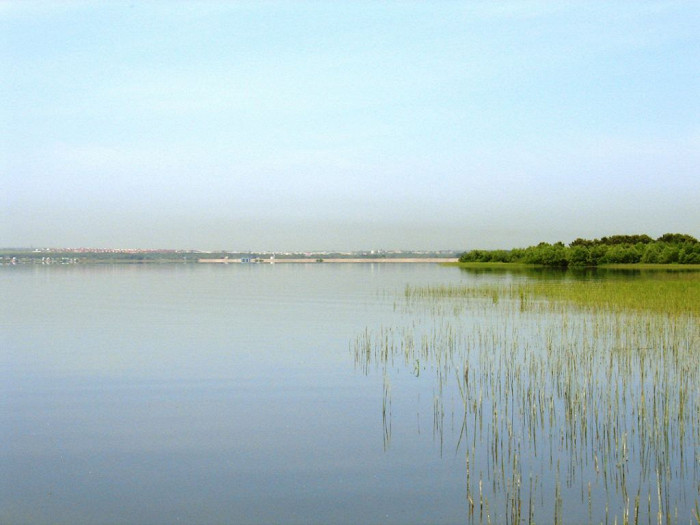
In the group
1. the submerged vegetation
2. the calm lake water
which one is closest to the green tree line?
the submerged vegetation

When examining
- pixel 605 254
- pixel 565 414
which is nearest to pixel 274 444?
pixel 565 414

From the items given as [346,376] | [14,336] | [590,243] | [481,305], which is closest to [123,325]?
[14,336]

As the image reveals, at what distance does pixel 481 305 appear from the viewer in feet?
113

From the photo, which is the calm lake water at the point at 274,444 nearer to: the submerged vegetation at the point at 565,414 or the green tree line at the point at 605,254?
the submerged vegetation at the point at 565,414

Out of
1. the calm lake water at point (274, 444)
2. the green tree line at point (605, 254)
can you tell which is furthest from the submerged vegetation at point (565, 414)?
the green tree line at point (605, 254)

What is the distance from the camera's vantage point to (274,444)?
11.1 m

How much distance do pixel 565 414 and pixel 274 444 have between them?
→ 502 centimetres

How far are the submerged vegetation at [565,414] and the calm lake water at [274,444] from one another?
0.19ft

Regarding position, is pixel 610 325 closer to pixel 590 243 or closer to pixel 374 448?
pixel 374 448

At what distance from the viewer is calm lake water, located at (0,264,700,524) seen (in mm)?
8566

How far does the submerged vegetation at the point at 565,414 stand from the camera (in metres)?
8.62

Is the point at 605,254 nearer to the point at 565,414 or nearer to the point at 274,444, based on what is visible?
the point at 565,414

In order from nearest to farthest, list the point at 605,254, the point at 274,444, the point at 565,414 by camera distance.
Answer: the point at 274,444 → the point at 565,414 → the point at 605,254

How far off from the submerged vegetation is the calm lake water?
57mm
